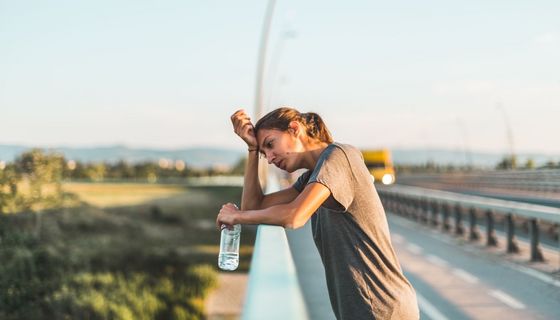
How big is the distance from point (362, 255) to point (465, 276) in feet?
31.9

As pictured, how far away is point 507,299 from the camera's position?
10.0 m

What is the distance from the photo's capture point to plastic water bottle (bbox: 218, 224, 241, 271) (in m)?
3.30

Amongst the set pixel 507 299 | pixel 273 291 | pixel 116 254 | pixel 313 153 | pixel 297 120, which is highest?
pixel 297 120

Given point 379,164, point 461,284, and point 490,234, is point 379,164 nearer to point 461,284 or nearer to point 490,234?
point 490,234

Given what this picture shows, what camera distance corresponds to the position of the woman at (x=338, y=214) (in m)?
2.92

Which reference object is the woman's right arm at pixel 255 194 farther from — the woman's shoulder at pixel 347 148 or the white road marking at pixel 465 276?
the white road marking at pixel 465 276

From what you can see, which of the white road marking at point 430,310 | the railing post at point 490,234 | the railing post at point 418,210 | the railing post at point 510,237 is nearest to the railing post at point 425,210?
the railing post at point 418,210

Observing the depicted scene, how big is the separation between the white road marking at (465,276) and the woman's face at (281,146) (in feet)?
29.6

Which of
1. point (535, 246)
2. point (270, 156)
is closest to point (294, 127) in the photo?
point (270, 156)

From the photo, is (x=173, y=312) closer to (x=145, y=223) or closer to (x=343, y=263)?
(x=343, y=263)

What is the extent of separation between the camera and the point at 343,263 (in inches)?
122

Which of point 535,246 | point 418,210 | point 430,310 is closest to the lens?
point 430,310

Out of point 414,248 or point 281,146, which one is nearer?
point 281,146

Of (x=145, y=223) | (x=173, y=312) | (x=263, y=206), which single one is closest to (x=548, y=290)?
(x=263, y=206)
